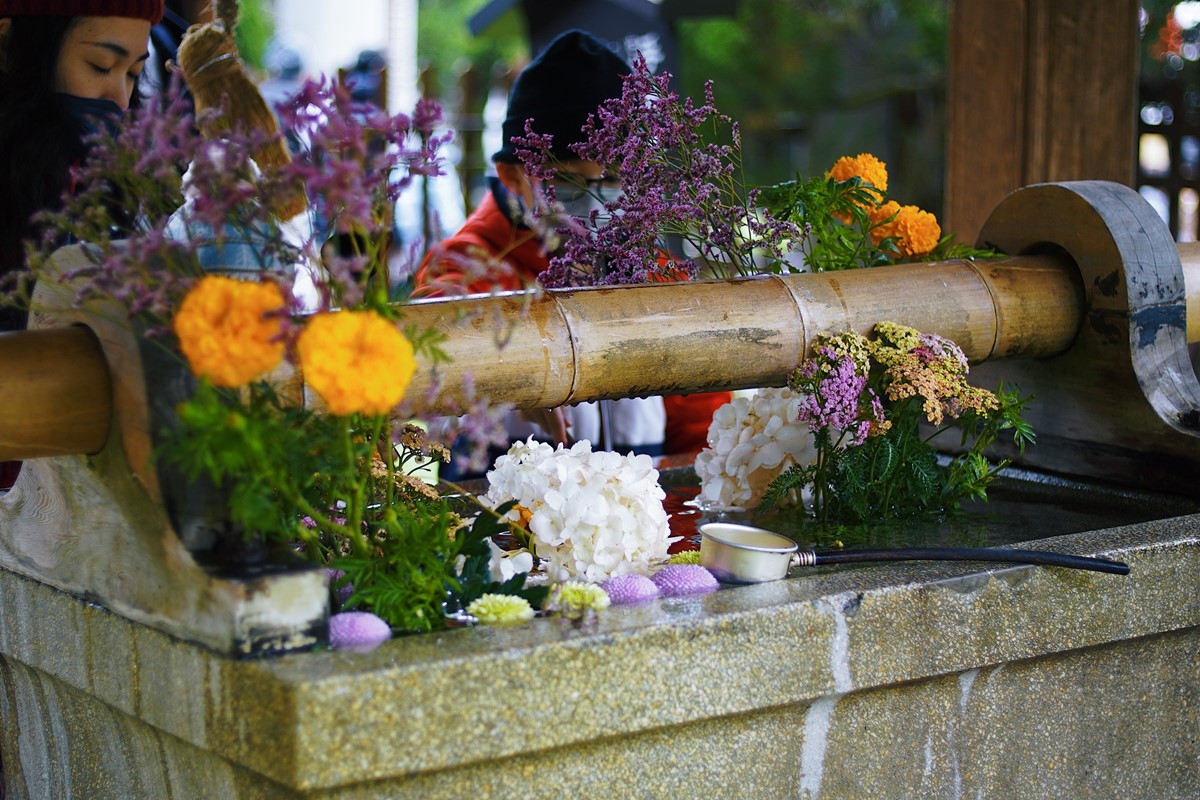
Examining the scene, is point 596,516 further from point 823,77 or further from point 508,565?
point 823,77

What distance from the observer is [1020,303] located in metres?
2.54

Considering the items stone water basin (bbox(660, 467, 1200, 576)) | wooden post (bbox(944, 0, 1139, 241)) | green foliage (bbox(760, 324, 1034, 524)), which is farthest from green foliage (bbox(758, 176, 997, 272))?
wooden post (bbox(944, 0, 1139, 241))

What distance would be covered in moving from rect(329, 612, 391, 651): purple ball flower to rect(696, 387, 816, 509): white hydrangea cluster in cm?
99

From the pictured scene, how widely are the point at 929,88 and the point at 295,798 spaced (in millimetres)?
10436

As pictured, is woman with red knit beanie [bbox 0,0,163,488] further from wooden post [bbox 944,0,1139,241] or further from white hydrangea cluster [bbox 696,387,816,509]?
wooden post [bbox 944,0,1139,241]

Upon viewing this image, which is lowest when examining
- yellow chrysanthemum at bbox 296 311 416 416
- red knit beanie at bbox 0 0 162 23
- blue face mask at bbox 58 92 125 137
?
yellow chrysanthemum at bbox 296 311 416 416

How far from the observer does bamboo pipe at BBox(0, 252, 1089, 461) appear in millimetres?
1708

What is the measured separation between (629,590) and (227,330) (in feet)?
2.19

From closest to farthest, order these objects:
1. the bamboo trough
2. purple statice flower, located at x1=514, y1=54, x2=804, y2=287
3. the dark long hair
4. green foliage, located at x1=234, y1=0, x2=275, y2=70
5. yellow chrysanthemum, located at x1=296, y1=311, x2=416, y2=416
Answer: yellow chrysanthemum, located at x1=296, y1=311, x2=416, y2=416, the bamboo trough, purple statice flower, located at x1=514, y1=54, x2=804, y2=287, the dark long hair, green foliage, located at x1=234, y1=0, x2=275, y2=70

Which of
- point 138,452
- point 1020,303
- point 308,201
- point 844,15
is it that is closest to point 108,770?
point 138,452

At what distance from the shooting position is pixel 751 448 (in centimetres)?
247

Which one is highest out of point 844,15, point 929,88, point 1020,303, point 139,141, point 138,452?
point 844,15

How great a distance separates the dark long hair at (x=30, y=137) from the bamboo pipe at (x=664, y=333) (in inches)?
37.2

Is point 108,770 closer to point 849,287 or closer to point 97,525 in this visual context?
point 97,525
